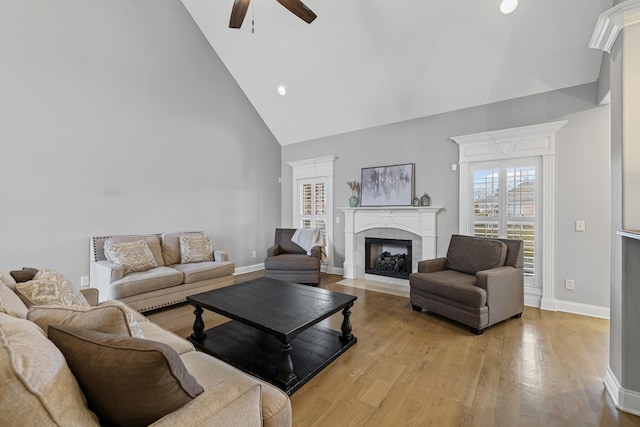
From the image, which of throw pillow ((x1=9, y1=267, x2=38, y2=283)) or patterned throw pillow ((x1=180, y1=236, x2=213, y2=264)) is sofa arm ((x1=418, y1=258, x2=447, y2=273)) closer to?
patterned throw pillow ((x1=180, y1=236, x2=213, y2=264))

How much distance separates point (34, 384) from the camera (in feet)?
2.41

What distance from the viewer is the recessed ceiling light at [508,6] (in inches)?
119

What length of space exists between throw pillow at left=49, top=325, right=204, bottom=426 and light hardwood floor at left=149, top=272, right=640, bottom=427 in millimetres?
1094

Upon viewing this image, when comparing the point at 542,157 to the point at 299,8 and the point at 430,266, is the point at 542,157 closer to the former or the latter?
the point at 430,266

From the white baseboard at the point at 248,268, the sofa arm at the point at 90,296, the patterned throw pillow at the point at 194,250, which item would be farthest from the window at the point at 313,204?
the sofa arm at the point at 90,296

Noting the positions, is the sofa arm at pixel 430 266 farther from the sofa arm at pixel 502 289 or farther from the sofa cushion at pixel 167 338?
the sofa cushion at pixel 167 338

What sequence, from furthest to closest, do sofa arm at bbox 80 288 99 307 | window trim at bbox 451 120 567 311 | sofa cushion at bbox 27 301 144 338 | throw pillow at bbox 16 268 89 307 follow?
window trim at bbox 451 120 567 311
sofa arm at bbox 80 288 99 307
throw pillow at bbox 16 268 89 307
sofa cushion at bbox 27 301 144 338

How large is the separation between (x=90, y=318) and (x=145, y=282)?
2.64m

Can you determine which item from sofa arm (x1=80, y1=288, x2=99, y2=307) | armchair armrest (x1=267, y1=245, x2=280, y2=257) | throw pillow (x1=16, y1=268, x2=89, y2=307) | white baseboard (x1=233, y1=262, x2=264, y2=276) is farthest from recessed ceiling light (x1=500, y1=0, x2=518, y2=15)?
white baseboard (x1=233, y1=262, x2=264, y2=276)

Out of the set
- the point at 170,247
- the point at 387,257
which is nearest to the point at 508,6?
the point at 387,257

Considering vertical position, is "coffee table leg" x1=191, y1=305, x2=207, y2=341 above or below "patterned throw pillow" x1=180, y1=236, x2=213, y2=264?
below

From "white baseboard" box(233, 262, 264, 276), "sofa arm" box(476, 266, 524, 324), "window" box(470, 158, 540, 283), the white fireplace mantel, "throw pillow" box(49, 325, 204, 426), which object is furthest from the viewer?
"white baseboard" box(233, 262, 264, 276)

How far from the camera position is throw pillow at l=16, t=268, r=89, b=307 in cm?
159

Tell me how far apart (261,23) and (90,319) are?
4663mm
